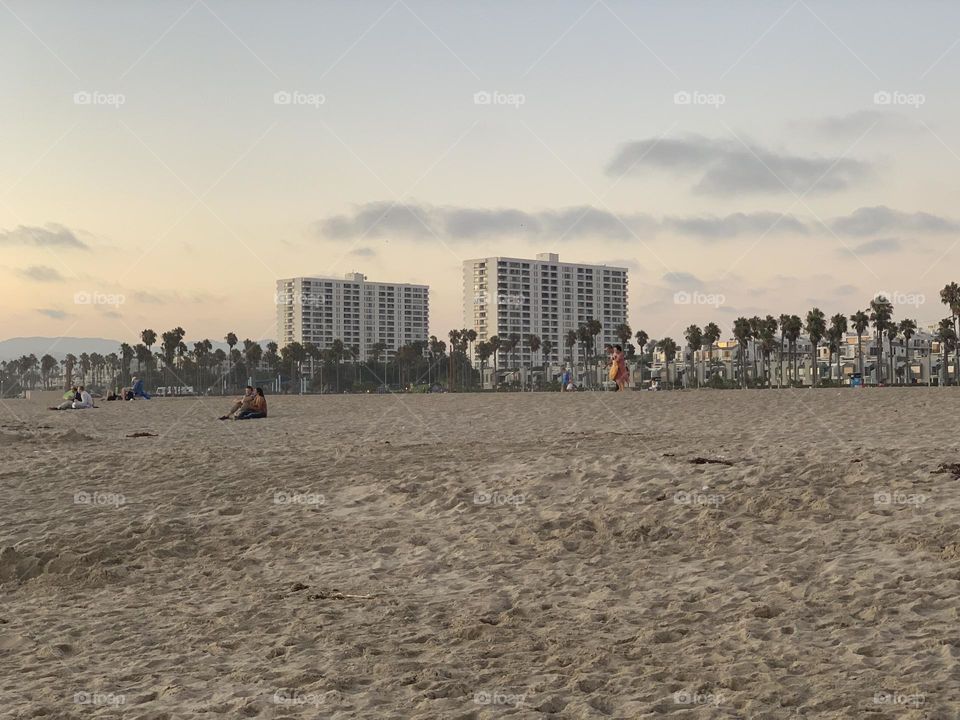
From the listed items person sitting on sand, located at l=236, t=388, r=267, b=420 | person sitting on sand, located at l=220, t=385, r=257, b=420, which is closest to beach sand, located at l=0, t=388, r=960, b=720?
person sitting on sand, located at l=236, t=388, r=267, b=420

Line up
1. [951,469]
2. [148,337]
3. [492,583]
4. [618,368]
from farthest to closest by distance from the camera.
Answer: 1. [148,337]
2. [618,368]
3. [951,469]
4. [492,583]

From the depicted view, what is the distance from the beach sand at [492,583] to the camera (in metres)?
5.97

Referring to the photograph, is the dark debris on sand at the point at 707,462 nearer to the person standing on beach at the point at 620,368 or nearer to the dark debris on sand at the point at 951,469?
the dark debris on sand at the point at 951,469

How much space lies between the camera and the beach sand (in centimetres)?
597

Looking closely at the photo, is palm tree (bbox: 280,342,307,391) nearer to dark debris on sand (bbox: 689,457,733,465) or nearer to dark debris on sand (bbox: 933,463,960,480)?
dark debris on sand (bbox: 689,457,733,465)

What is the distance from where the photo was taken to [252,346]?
16938 cm

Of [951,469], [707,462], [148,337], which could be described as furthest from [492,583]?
[148,337]

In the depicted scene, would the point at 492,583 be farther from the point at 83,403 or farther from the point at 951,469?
the point at 83,403

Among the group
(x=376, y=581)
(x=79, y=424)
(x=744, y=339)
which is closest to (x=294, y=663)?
(x=376, y=581)

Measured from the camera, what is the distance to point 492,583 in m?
8.58

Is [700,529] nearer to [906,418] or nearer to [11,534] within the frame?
[11,534]

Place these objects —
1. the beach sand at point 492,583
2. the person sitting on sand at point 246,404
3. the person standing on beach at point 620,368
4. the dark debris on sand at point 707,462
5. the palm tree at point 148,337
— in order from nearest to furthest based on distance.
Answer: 1. the beach sand at point 492,583
2. the dark debris on sand at point 707,462
3. the person sitting on sand at point 246,404
4. the person standing on beach at point 620,368
5. the palm tree at point 148,337

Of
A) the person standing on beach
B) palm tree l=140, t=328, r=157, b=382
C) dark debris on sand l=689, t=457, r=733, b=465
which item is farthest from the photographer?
palm tree l=140, t=328, r=157, b=382

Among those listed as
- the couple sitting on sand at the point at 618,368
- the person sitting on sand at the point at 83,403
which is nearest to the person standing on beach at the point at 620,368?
the couple sitting on sand at the point at 618,368
